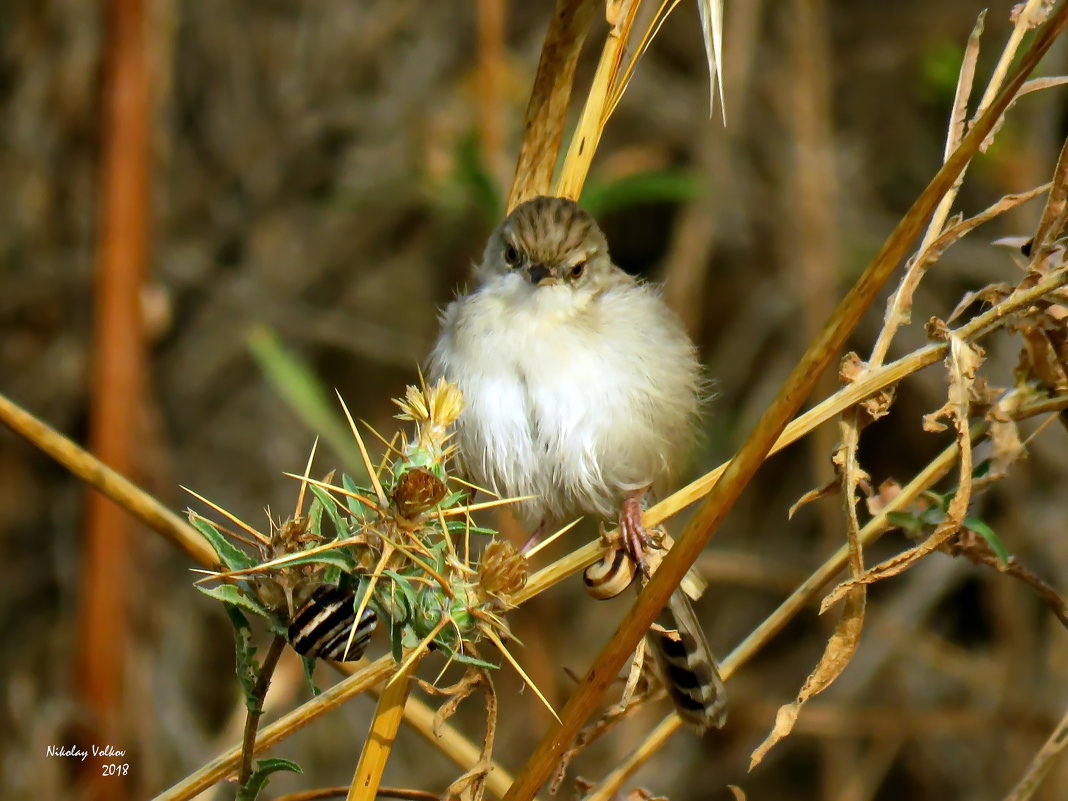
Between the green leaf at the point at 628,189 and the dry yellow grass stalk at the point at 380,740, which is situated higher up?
the green leaf at the point at 628,189

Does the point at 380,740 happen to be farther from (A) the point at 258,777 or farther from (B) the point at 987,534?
(B) the point at 987,534

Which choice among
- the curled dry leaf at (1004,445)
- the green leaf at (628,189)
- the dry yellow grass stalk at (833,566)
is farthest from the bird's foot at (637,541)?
the green leaf at (628,189)

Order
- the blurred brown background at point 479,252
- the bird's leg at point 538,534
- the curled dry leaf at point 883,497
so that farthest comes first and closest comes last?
the blurred brown background at point 479,252
the bird's leg at point 538,534
the curled dry leaf at point 883,497

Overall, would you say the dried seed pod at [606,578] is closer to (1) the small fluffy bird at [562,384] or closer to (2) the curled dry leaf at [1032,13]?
(1) the small fluffy bird at [562,384]

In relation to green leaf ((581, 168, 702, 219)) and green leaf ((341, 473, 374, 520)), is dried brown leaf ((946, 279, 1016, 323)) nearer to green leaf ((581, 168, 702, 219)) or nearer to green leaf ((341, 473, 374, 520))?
green leaf ((341, 473, 374, 520))

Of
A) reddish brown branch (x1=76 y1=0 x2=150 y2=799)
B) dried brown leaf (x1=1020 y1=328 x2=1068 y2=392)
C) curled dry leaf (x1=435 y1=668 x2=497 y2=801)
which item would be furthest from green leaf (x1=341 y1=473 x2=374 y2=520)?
reddish brown branch (x1=76 y1=0 x2=150 y2=799)

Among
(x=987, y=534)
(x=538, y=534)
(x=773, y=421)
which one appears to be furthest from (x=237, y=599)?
(x=538, y=534)
